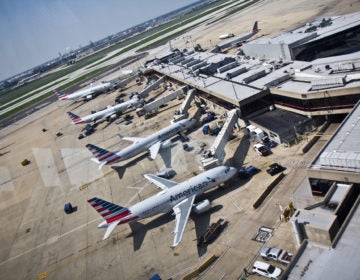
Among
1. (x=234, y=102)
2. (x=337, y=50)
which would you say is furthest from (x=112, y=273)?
(x=337, y=50)

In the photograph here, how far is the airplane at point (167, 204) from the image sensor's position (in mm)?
58594

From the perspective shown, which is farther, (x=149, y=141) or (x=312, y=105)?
(x=149, y=141)

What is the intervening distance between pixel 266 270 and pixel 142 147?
177ft

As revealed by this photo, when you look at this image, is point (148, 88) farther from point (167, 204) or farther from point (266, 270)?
point (266, 270)

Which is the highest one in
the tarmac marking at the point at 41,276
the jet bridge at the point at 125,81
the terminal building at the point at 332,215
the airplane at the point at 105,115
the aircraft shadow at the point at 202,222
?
the jet bridge at the point at 125,81

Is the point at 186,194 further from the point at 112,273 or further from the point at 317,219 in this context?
the point at 317,219

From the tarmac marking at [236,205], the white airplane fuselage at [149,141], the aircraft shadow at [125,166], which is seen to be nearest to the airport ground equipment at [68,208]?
the aircraft shadow at [125,166]

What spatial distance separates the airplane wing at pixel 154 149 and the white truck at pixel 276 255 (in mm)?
45630

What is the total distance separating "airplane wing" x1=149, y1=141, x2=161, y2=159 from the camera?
284 ft

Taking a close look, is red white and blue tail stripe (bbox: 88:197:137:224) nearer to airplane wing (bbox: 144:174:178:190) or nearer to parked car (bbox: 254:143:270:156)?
airplane wing (bbox: 144:174:178:190)

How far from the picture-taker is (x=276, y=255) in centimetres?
4409

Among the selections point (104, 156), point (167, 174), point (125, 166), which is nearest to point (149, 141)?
point (125, 166)

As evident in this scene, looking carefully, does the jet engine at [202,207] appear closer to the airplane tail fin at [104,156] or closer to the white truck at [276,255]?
the white truck at [276,255]

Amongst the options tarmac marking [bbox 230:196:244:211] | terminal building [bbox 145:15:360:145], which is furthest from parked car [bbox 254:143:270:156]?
tarmac marking [bbox 230:196:244:211]
